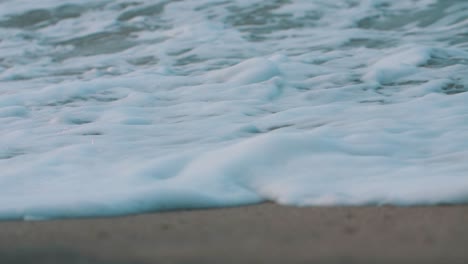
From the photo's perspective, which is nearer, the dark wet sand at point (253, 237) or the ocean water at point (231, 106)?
the dark wet sand at point (253, 237)

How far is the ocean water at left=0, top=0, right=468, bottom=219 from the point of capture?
207 cm

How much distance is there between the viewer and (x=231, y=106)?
135 inches

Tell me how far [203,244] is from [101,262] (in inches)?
9.5

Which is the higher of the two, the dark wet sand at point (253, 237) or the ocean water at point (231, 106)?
the ocean water at point (231, 106)

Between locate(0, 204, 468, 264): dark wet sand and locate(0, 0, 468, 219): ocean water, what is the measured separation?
0.11 m

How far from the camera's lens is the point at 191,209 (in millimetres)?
1984

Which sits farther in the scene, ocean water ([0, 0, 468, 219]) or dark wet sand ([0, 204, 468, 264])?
ocean water ([0, 0, 468, 219])

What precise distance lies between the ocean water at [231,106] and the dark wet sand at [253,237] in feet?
0.36

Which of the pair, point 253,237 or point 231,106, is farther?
point 231,106

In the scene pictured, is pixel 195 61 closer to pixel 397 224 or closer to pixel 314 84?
pixel 314 84

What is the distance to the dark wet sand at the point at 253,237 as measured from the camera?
1.39 meters

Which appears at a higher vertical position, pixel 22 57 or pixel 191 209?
pixel 22 57

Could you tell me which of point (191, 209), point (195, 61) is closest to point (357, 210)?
point (191, 209)

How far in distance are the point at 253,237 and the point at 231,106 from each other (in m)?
1.88
